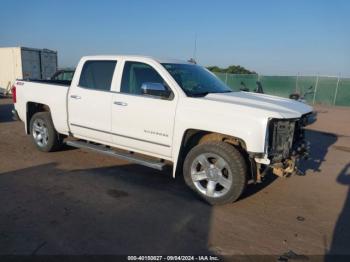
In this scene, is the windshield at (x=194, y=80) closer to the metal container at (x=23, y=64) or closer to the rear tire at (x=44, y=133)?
the rear tire at (x=44, y=133)

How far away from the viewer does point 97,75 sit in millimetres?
6008

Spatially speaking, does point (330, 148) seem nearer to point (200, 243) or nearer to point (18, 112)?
point (200, 243)

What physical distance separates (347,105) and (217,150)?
23250mm

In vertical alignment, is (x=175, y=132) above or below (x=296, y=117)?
below

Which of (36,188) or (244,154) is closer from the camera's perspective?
(244,154)

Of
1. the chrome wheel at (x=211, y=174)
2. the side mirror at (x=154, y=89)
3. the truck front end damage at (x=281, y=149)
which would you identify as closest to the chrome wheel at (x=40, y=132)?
the side mirror at (x=154, y=89)

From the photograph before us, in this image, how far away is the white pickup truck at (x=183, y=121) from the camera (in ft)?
14.6

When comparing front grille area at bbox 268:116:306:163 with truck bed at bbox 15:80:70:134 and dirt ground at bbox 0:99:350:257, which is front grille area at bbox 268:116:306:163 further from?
truck bed at bbox 15:80:70:134

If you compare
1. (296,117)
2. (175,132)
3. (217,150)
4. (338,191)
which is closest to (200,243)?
(217,150)

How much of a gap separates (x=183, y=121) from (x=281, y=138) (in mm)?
1346

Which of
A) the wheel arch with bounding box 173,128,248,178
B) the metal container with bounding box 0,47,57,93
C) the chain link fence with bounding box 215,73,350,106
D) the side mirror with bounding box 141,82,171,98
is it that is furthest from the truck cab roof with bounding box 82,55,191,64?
the chain link fence with bounding box 215,73,350,106

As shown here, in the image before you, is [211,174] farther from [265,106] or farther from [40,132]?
[40,132]

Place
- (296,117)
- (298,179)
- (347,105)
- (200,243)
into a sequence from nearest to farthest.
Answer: (200,243) < (296,117) < (298,179) < (347,105)

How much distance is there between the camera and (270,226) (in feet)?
13.6
